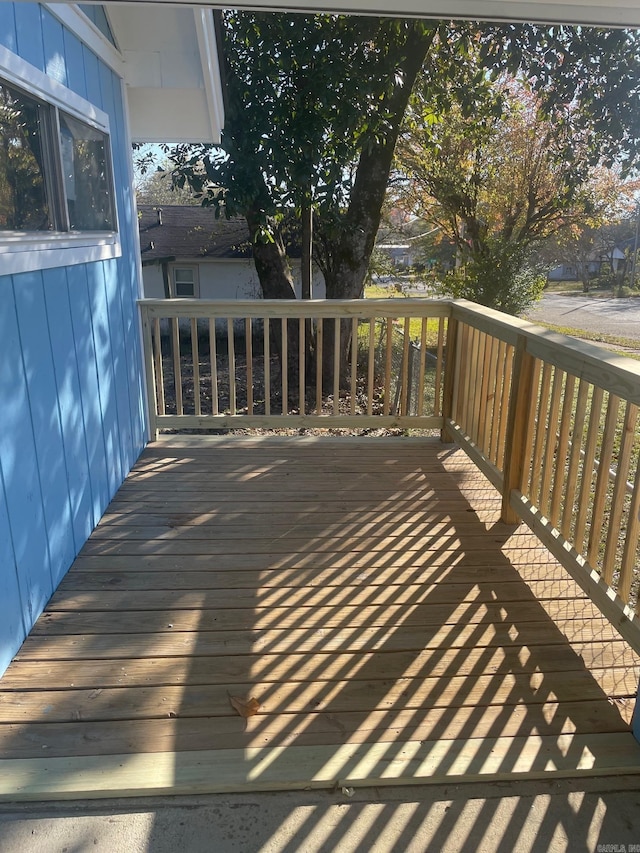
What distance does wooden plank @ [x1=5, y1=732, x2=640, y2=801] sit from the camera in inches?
66.3

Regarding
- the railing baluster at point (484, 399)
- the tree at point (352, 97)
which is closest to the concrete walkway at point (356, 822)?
the railing baluster at point (484, 399)

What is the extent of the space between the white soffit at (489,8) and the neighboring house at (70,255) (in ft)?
3.49

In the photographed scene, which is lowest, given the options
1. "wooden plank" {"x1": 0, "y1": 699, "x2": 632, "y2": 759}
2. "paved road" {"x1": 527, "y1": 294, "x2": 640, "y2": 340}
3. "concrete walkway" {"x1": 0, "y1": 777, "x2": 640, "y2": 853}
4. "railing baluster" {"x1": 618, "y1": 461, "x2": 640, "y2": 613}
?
"concrete walkway" {"x1": 0, "y1": 777, "x2": 640, "y2": 853}

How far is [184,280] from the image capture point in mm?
16391

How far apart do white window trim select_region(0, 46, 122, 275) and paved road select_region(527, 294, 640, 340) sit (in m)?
8.38

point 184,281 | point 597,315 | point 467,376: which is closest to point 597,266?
point 597,315

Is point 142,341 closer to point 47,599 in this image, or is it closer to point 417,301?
point 417,301

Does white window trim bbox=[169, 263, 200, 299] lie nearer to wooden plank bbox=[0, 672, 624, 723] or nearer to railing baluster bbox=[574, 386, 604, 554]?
railing baluster bbox=[574, 386, 604, 554]

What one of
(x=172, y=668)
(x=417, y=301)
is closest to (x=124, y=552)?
(x=172, y=668)

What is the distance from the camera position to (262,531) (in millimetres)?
3189

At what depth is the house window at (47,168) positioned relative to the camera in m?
2.21

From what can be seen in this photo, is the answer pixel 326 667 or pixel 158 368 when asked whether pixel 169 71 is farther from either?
pixel 326 667

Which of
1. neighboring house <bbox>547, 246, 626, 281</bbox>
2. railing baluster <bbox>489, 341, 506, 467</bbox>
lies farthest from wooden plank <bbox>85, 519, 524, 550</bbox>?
neighboring house <bbox>547, 246, 626, 281</bbox>

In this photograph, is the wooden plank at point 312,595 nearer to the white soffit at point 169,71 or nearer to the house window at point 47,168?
the house window at point 47,168
